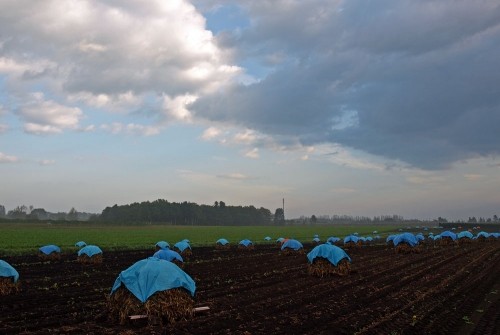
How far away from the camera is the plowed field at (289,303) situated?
11.9 m

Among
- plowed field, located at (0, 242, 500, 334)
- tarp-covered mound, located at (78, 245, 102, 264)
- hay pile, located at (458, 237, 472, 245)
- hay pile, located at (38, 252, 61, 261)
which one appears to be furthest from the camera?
hay pile, located at (458, 237, 472, 245)

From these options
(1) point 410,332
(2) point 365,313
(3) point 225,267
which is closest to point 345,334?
(1) point 410,332

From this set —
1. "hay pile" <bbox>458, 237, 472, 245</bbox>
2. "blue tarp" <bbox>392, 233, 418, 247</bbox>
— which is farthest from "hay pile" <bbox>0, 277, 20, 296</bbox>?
"hay pile" <bbox>458, 237, 472, 245</bbox>

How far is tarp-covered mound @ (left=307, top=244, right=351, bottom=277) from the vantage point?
2298 centimetres

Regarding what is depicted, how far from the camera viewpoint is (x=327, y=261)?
75.9ft

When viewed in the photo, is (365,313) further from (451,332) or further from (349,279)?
(349,279)

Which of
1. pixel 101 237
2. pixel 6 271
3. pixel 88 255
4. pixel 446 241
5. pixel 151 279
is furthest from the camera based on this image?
pixel 101 237

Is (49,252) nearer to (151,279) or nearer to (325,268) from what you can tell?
(325,268)

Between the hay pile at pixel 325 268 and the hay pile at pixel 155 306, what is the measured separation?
11.7 m

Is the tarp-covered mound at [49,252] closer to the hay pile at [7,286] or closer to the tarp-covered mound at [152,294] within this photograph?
the hay pile at [7,286]

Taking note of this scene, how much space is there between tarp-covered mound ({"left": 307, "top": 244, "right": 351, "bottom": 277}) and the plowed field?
0.86 metres

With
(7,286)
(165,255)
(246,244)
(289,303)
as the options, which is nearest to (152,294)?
Result: (289,303)

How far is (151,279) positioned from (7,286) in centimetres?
869

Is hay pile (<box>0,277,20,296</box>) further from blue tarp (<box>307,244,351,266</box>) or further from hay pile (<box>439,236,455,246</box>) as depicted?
hay pile (<box>439,236,455,246</box>)
